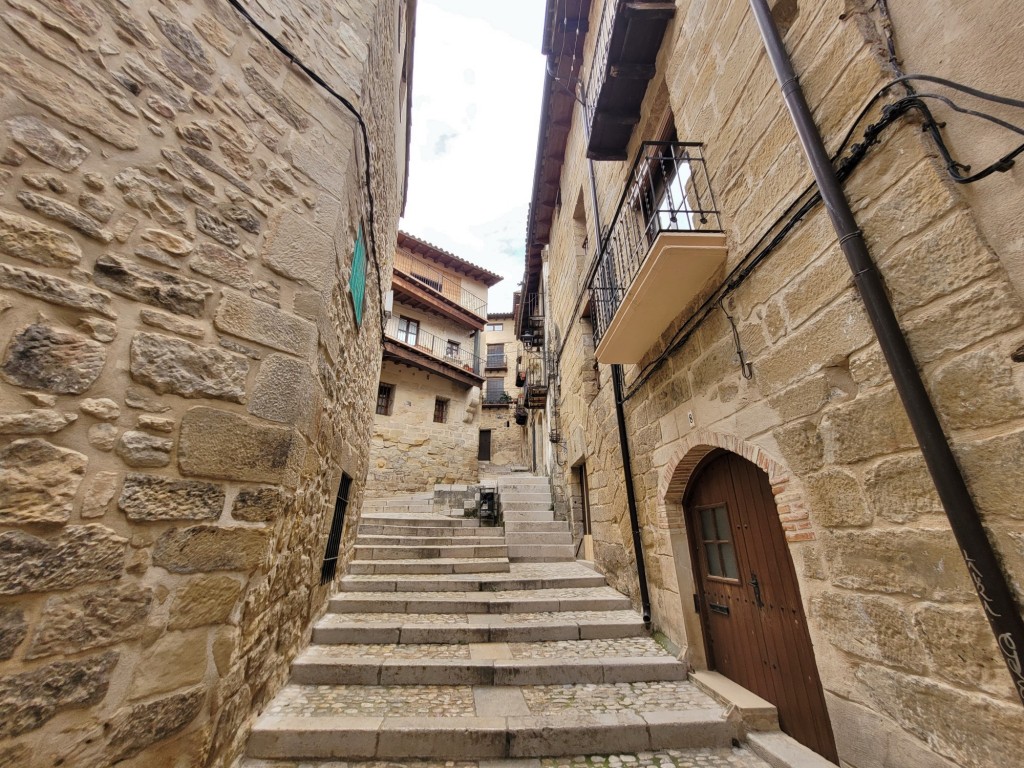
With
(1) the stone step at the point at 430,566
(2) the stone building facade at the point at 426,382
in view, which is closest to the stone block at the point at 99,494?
(1) the stone step at the point at 430,566

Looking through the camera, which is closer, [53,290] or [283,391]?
[53,290]

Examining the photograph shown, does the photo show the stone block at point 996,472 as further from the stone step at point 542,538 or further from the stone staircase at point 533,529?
the stone step at point 542,538

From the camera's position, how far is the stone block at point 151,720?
59.1 inches

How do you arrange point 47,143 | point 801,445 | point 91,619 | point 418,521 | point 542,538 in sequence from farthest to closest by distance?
point 418,521
point 542,538
point 801,445
point 47,143
point 91,619

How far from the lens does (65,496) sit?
4.87 ft

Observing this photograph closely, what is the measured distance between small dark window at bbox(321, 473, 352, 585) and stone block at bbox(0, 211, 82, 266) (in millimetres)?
2692

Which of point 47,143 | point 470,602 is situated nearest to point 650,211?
point 47,143

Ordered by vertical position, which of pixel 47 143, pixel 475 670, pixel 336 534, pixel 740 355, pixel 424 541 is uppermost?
pixel 47 143

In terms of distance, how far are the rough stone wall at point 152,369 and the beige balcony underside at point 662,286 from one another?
7.07ft

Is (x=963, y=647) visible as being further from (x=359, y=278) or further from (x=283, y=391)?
(x=359, y=278)

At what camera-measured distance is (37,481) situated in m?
1.43

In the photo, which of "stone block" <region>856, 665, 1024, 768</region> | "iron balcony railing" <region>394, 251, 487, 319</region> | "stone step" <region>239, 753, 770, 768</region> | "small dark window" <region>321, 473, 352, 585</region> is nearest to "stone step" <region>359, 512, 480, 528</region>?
"small dark window" <region>321, 473, 352, 585</region>

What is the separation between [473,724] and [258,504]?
1791 millimetres

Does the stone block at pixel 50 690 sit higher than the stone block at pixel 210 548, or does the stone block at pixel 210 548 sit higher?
the stone block at pixel 210 548
